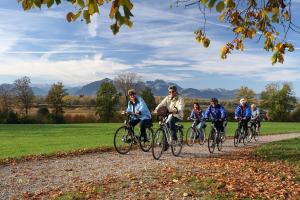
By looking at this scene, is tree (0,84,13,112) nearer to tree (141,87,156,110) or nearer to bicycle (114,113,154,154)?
tree (141,87,156,110)

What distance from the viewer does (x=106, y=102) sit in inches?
3413

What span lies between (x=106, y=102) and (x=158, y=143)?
72499 millimetres

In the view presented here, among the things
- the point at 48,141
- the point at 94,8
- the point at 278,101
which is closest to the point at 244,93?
the point at 278,101

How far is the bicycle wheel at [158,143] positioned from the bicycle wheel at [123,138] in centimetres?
144

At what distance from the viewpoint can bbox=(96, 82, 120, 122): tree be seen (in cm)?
8406

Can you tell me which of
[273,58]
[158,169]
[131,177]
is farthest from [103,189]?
[273,58]

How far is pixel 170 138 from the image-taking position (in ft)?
48.6

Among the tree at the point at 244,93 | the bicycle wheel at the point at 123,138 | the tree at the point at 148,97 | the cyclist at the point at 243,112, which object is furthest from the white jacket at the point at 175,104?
the tree at the point at 244,93

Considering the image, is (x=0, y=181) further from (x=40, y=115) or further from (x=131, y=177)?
(x=40, y=115)

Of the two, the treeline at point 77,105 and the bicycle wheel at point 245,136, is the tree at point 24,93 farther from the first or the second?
the bicycle wheel at point 245,136

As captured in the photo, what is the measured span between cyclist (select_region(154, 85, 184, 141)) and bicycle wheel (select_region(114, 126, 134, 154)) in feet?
5.24

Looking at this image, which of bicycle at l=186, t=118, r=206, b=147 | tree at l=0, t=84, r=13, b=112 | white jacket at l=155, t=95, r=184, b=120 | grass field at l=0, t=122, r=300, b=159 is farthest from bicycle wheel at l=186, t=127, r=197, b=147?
tree at l=0, t=84, r=13, b=112

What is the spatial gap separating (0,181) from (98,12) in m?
7.32

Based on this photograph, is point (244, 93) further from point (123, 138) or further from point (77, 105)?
point (123, 138)
